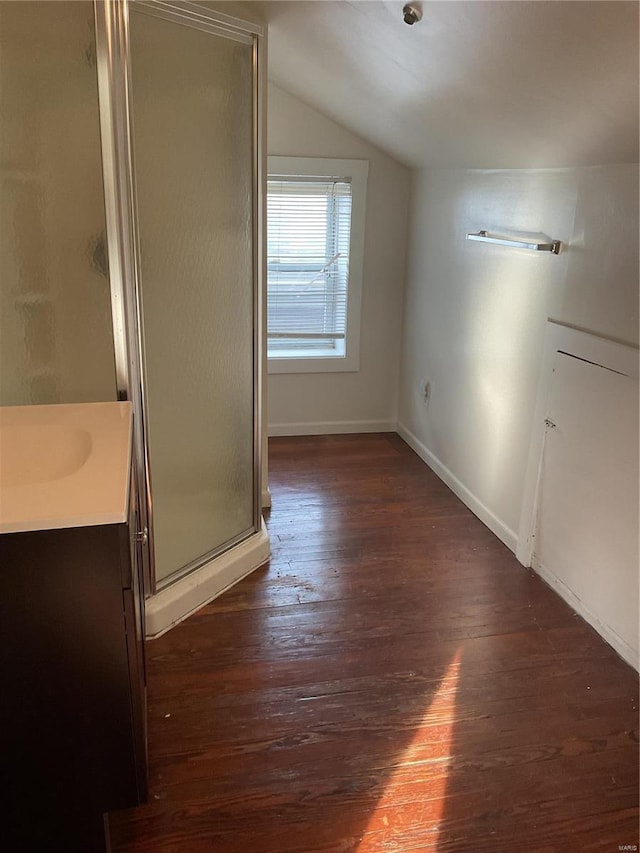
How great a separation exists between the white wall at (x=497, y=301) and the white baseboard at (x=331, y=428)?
0.53 ft

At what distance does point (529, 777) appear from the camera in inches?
65.7

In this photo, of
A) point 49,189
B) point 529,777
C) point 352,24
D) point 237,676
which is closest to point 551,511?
point 529,777

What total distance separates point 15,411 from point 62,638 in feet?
2.32

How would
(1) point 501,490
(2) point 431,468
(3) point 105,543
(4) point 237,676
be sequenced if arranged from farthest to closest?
1. (2) point 431,468
2. (1) point 501,490
3. (4) point 237,676
4. (3) point 105,543

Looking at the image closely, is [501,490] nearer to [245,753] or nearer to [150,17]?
[245,753]

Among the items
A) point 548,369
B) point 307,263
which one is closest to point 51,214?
point 548,369

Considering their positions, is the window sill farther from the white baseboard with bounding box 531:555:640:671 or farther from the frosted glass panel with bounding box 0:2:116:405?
the frosted glass panel with bounding box 0:2:116:405

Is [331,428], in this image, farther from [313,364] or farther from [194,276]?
[194,276]

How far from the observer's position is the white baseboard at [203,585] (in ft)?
7.11

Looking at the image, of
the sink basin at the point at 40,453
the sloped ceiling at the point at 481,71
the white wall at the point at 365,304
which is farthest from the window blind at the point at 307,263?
the sink basin at the point at 40,453

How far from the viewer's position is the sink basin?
4.83 feet

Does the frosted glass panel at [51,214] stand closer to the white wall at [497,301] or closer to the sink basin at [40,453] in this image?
the sink basin at [40,453]

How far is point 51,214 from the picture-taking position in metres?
1.81

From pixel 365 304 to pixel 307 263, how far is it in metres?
0.40
